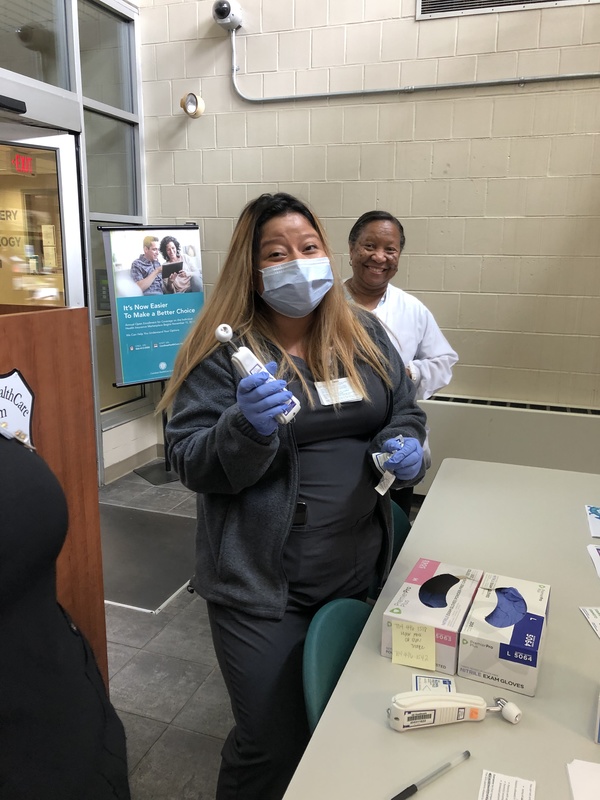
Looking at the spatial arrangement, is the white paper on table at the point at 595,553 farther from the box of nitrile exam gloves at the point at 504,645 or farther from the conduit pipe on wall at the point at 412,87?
the conduit pipe on wall at the point at 412,87

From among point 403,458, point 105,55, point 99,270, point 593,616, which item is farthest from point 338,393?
point 105,55

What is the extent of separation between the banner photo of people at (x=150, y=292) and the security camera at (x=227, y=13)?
47.7 inches

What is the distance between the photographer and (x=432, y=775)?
87 cm

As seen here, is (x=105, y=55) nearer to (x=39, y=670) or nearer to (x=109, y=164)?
(x=109, y=164)

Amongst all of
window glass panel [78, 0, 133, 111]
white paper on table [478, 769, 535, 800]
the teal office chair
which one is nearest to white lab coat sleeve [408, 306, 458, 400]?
the teal office chair

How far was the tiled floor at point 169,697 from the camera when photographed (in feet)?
5.83

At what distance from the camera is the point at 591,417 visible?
322 cm

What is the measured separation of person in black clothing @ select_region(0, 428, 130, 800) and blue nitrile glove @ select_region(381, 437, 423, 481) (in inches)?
27.7

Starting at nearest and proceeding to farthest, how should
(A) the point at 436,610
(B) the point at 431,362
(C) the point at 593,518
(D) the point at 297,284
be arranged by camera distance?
(A) the point at 436,610
(D) the point at 297,284
(C) the point at 593,518
(B) the point at 431,362

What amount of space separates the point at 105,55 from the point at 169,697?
12.5 feet

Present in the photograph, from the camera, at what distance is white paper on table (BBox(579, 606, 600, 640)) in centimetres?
124

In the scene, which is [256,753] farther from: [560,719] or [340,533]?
[560,719]

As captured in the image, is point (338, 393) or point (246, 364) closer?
point (246, 364)

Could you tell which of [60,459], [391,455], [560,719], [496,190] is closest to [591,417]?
[496,190]
